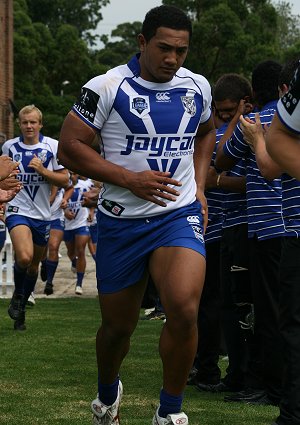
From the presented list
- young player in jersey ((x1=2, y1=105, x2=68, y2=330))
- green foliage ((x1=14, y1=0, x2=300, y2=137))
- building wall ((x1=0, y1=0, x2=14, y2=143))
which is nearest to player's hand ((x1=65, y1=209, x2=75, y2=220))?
young player in jersey ((x1=2, y1=105, x2=68, y2=330))

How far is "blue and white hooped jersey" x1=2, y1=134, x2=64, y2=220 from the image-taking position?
1255cm

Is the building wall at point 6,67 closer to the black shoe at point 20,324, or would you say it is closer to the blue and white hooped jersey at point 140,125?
the black shoe at point 20,324

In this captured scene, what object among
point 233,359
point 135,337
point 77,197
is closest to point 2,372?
point 233,359

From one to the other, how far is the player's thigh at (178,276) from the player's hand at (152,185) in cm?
30

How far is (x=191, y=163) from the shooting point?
647cm

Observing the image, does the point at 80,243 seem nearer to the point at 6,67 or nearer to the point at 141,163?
the point at 141,163

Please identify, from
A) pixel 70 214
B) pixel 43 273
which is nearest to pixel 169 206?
pixel 43 273

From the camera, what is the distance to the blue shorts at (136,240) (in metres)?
6.21

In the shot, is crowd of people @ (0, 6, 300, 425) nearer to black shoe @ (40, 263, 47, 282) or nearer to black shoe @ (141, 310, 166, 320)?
black shoe @ (141, 310, 166, 320)

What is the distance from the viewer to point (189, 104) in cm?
640

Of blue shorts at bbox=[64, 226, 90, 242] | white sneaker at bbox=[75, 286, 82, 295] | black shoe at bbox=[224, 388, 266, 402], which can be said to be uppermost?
black shoe at bbox=[224, 388, 266, 402]

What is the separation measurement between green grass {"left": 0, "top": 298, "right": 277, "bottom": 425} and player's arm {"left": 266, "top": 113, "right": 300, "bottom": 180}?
2425 mm

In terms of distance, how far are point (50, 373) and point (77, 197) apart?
12.2 metres

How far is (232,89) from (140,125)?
1.97 m
